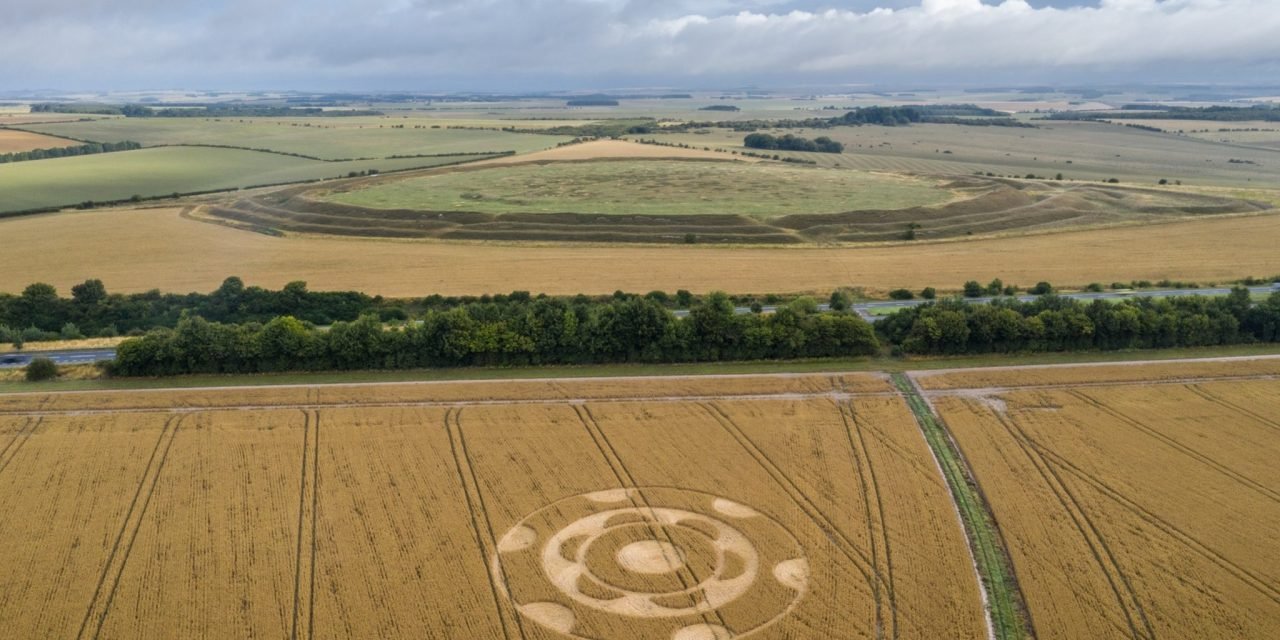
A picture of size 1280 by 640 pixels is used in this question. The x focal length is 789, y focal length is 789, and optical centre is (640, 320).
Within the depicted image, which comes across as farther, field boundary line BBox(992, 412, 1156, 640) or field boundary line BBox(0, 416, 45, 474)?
field boundary line BBox(0, 416, 45, 474)

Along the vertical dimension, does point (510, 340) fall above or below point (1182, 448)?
above

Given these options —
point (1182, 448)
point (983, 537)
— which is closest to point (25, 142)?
point (983, 537)

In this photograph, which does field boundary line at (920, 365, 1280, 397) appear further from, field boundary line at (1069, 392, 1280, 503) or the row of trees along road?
the row of trees along road

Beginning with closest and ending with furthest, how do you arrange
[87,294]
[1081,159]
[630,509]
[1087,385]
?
[630,509]
[1087,385]
[87,294]
[1081,159]

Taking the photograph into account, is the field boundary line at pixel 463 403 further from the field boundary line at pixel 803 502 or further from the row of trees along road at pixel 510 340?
the row of trees along road at pixel 510 340

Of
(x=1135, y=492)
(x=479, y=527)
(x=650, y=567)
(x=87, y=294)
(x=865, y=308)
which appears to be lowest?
(x=650, y=567)

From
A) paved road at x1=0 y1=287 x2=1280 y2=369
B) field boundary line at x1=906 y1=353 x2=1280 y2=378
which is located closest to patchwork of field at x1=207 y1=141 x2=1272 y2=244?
paved road at x1=0 y1=287 x2=1280 y2=369

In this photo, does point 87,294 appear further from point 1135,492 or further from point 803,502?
point 1135,492
